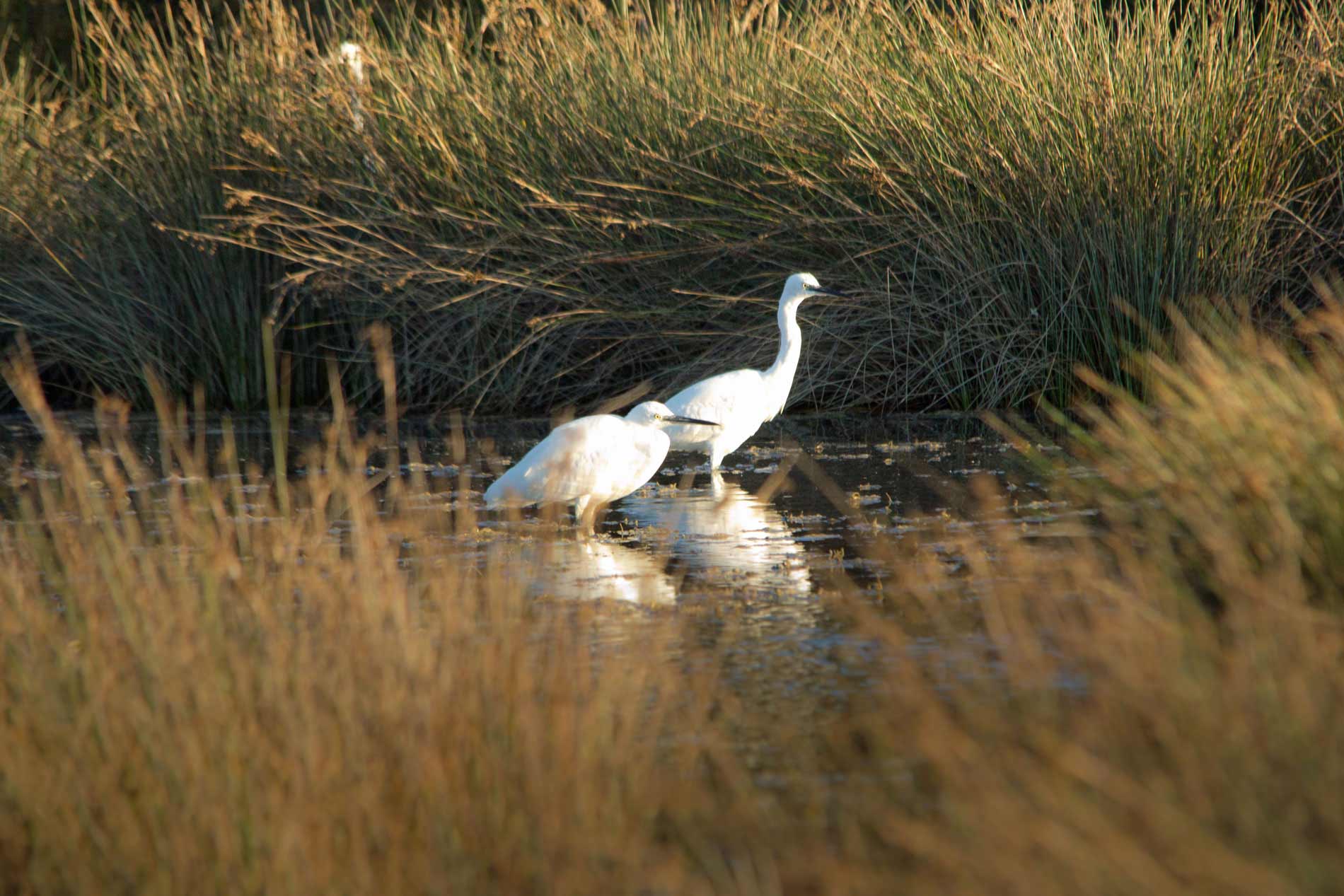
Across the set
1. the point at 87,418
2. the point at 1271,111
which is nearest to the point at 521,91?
the point at 87,418

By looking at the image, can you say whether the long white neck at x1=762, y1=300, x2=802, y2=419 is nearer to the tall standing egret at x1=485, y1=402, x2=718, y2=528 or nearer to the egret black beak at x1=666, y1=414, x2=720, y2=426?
the egret black beak at x1=666, y1=414, x2=720, y2=426

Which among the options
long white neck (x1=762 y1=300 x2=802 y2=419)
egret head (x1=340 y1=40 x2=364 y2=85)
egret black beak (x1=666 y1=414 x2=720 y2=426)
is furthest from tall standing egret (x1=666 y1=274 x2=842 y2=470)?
egret head (x1=340 y1=40 x2=364 y2=85)

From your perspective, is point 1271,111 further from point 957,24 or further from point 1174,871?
point 1174,871

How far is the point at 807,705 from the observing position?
Answer: 4.14 m

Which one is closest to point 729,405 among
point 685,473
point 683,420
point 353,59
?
point 685,473

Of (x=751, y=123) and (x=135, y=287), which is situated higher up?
(x=751, y=123)

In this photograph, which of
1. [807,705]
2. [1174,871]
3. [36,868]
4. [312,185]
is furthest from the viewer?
[312,185]

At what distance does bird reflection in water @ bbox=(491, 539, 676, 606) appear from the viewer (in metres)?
5.48

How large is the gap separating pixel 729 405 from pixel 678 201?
285 centimetres

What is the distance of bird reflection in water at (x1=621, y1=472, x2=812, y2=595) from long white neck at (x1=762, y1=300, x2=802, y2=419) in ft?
1.82

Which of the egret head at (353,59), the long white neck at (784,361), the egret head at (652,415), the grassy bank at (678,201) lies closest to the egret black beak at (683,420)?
the egret head at (652,415)

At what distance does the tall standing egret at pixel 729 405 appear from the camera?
8.08 metres

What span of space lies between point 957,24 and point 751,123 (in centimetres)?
139

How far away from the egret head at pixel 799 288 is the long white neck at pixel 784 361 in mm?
24
